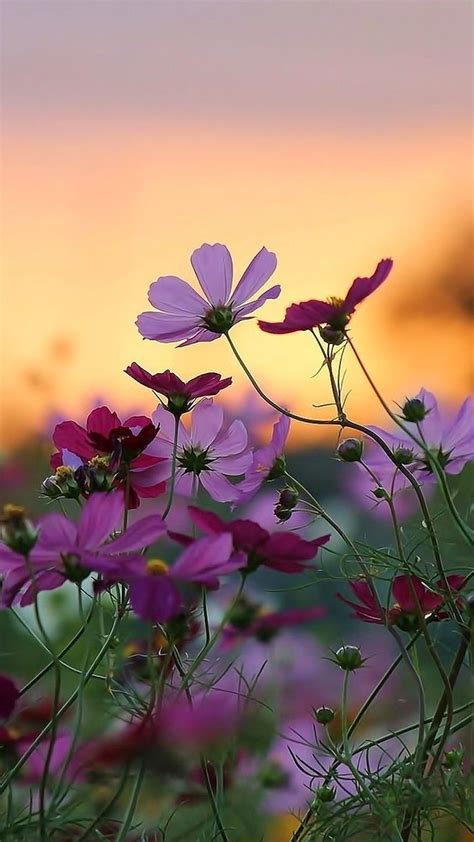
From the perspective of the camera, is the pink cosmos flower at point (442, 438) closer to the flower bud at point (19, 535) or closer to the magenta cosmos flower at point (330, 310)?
the magenta cosmos flower at point (330, 310)

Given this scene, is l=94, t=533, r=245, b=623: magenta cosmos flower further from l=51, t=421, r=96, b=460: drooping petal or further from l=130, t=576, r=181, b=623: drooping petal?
l=51, t=421, r=96, b=460: drooping petal

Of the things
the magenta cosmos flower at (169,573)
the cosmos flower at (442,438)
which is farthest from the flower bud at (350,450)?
the magenta cosmos flower at (169,573)

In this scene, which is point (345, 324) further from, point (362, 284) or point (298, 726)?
point (298, 726)

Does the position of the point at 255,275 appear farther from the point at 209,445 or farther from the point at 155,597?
the point at 155,597

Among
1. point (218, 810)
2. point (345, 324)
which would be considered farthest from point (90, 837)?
point (345, 324)

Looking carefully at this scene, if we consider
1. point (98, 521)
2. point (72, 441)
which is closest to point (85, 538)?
point (98, 521)
